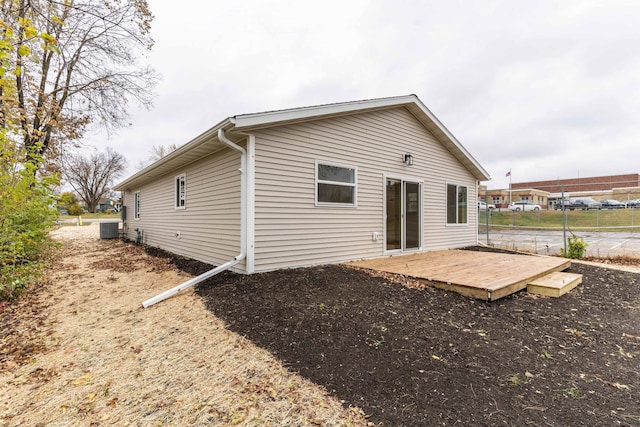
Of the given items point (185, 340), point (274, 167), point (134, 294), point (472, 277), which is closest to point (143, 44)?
point (274, 167)

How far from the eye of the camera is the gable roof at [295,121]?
15.4ft

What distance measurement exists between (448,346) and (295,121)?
4.45 m

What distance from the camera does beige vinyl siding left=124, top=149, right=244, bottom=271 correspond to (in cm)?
547

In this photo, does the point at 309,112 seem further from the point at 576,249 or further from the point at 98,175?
the point at 98,175

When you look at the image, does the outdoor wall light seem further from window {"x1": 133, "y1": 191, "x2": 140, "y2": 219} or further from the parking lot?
window {"x1": 133, "y1": 191, "x2": 140, "y2": 219}

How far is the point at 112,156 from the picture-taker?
1649 inches

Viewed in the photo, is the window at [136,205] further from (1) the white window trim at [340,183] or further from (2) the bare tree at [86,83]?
(1) the white window trim at [340,183]

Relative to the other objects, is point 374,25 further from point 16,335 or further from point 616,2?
point 16,335

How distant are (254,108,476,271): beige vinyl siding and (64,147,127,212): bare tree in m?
47.1

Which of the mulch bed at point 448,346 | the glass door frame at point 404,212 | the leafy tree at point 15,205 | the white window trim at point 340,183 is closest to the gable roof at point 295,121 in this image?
the white window trim at point 340,183

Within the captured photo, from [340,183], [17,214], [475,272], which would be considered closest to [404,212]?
[340,183]

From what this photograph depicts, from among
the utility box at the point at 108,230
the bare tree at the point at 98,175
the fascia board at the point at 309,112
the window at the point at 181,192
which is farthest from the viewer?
the bare tree at the point at 98,175

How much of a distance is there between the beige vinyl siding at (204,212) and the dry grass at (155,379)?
2.03 metres

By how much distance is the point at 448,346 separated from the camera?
103 inches
